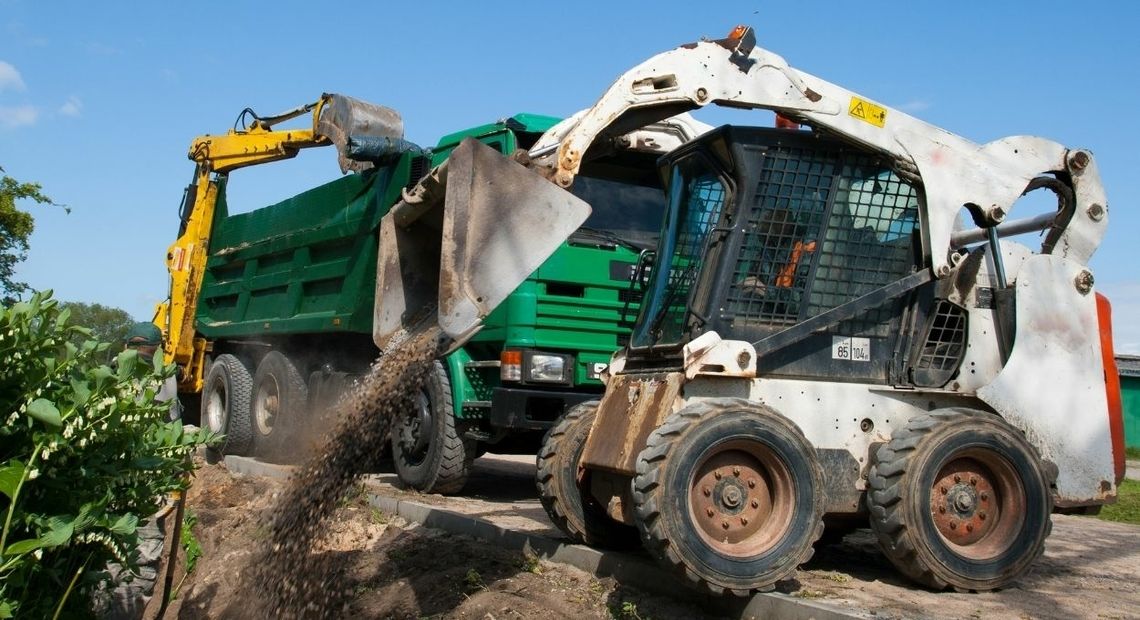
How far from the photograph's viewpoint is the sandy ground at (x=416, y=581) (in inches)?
194

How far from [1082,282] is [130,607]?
4774mm

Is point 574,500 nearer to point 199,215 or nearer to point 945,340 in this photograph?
point 945,340

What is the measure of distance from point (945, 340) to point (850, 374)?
58 cm

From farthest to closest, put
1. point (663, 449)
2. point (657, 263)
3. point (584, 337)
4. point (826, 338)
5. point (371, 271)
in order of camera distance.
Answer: point (371, 271), point (584, 337), point (657, 263), point (826, 338), point (663, 449)

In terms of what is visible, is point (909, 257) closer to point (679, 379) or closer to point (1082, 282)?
point (1082, 282)

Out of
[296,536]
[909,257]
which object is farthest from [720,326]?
[296,536]

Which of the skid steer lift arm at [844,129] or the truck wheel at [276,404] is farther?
the truck wheel at [276,404]

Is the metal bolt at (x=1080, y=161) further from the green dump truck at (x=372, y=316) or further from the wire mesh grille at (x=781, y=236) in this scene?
the green dump truck at (x=372, y=316)

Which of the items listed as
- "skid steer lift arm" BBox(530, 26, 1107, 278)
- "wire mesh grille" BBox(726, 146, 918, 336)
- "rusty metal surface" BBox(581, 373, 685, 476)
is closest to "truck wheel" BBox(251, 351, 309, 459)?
"rusty metal surface" BBox(581, 373, 685, 476)

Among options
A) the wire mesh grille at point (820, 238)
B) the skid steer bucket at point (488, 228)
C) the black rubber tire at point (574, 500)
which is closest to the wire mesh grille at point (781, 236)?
the wire mesh grille at point (820, 238)

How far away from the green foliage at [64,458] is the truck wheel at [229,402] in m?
7.76

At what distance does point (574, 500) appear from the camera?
5.55m

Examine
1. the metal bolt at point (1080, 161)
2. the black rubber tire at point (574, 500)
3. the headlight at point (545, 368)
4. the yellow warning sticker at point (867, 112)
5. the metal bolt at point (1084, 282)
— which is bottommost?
the black rubber tire at point (574, 500)

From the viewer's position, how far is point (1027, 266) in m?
5.27
